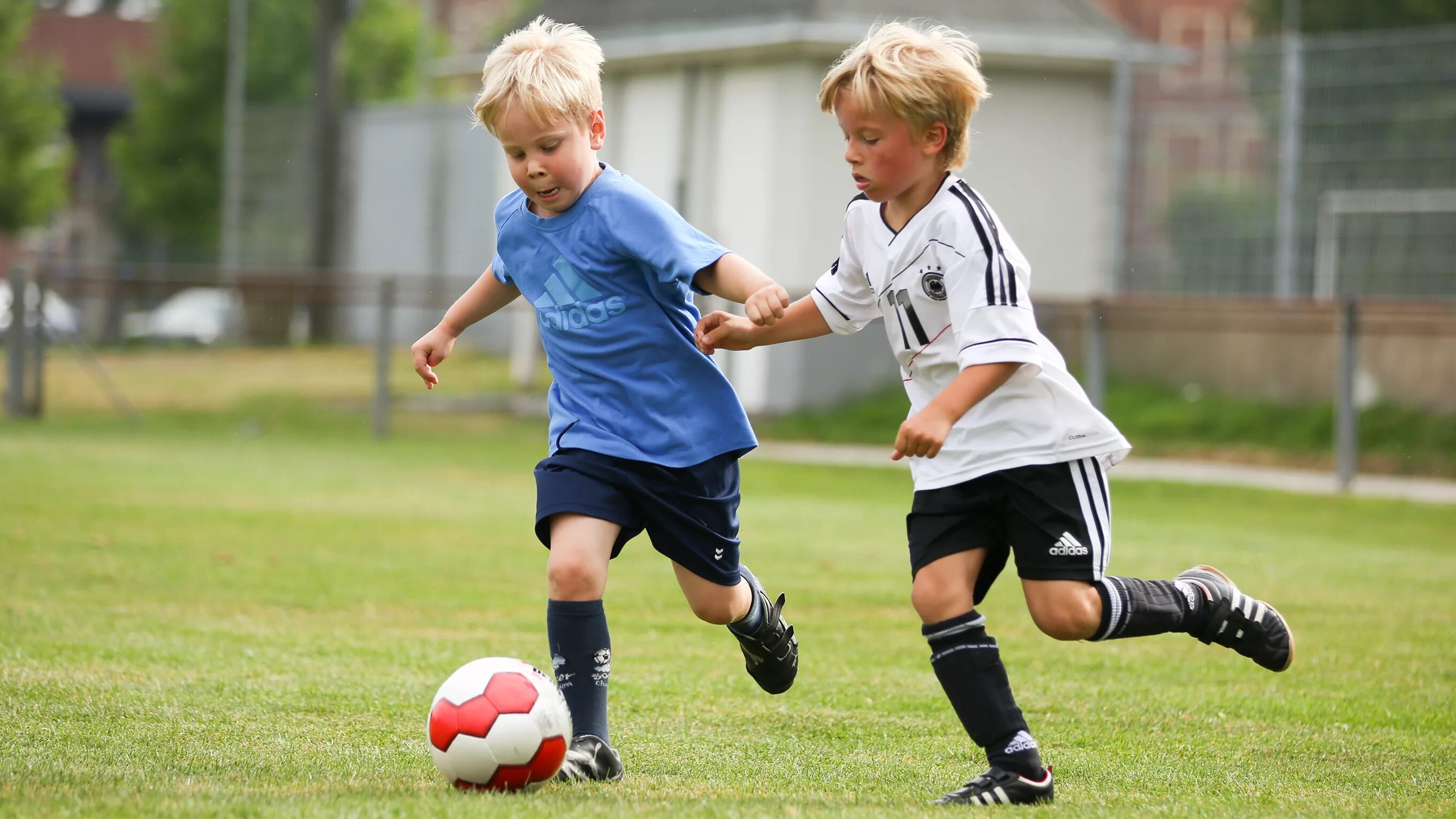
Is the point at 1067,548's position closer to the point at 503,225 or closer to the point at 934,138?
the point at 934,138

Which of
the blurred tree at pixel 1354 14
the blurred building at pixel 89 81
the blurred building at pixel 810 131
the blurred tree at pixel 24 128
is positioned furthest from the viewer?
the blurred building at pixel 89 81

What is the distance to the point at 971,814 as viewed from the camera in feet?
11.7

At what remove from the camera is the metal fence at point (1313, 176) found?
1539 centimetres

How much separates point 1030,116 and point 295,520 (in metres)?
12.6

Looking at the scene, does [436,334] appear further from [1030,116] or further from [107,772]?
[1030,116]

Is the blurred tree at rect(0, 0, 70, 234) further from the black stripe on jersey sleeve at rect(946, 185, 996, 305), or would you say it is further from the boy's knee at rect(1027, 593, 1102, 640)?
the boy's knee at rect(1027, 593, 1102, 640)

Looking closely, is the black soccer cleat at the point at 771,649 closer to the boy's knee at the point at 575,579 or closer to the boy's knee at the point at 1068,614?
the boy's knee at the point at 575,579

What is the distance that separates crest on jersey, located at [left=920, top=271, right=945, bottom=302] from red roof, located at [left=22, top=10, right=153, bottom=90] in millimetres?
49756

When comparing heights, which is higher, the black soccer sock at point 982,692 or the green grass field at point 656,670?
the black soccer sock at point 982,692

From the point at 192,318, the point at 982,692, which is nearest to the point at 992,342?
the point at 982,692

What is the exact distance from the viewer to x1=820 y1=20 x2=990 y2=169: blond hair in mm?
3854

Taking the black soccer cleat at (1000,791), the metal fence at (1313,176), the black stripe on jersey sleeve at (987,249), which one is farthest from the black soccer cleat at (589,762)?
the metal fence at (1313,176)

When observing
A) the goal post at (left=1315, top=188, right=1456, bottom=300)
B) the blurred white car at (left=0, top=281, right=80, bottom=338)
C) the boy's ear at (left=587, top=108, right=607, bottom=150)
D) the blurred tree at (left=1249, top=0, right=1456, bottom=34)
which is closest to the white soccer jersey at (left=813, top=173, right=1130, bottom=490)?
the boy's ear at (left=587, top=108, right=607, bottom=150)

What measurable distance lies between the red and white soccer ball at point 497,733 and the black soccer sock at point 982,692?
89 cm
